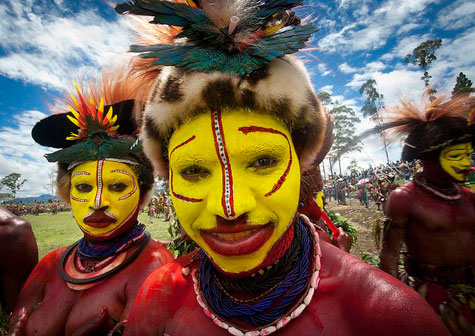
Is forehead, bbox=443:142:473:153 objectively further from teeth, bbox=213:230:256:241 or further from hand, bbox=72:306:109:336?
hand, bbox=72:306:109:336

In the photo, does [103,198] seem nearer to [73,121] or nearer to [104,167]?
[104,167]

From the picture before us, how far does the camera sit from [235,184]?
1.21m

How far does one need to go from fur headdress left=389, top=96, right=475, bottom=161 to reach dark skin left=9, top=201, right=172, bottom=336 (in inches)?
139

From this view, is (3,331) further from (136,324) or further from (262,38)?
(262,38)

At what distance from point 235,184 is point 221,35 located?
74cm

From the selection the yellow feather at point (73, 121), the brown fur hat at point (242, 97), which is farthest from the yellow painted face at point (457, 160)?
the yellow feather at point (73, 121)

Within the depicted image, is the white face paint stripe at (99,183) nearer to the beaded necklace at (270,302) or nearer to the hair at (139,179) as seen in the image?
the hair at (139,179)

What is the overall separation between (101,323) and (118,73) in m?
2.50

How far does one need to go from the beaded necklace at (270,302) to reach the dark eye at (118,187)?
5.00 ft

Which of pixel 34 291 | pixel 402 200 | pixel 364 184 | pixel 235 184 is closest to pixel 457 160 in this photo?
pixel 402 200

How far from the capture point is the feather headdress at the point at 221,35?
1.26m

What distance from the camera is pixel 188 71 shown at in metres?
1.34

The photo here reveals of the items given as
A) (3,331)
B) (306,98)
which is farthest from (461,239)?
(3,331)

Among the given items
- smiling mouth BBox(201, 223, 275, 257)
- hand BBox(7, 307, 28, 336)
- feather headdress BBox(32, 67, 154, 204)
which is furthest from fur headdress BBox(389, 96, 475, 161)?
hand BBox(7, 307, 28, 336)
